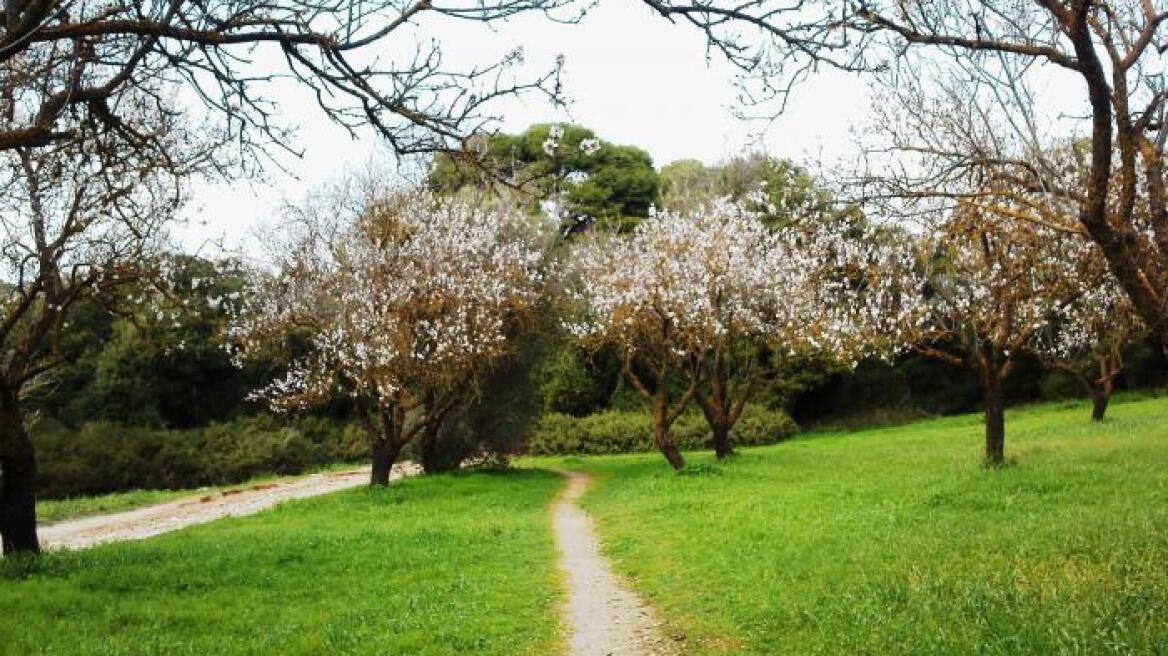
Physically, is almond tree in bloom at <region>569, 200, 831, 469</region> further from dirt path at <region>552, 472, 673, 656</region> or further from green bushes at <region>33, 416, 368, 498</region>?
green bushes at <region>33, 416, 368, 498</region>

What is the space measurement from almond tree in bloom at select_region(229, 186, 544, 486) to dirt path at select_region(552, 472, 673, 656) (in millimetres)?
10929

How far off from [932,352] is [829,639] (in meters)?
11.5

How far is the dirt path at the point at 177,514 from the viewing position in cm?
2230

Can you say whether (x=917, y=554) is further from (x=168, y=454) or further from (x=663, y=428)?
(x=168, y=454)

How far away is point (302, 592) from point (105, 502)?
21312 mm

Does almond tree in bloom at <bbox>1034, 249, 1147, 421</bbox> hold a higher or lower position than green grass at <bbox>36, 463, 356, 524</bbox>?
higher

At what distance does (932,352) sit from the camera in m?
17.9

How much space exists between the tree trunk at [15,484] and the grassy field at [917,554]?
9.12m

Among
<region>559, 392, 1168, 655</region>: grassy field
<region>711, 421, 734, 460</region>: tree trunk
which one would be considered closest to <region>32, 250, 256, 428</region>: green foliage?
<region>711, 421, 734, 460</region>: tree trunk

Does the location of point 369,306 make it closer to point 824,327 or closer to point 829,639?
point 824,327

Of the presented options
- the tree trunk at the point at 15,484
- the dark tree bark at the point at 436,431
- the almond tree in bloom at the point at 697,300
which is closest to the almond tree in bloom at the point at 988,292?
the almond tree in bloom at the point at 697,300

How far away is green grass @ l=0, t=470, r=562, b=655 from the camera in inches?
352

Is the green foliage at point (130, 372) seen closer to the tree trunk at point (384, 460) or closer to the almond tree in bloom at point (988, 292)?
the tree trunk at point (384, 460)

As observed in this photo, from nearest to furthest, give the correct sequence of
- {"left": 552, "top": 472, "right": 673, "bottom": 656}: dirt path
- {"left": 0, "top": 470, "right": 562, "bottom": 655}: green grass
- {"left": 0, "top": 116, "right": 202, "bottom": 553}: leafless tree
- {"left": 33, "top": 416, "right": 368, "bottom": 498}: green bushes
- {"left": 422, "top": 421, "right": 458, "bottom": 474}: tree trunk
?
1. {"left": 552, "top": 472, "right": 673, "bottom": 656}: dirt path
2. {"left": 0, "top": 470, "right": 562, "bottom": 655}: green grass
3. {"left": 0, "top": 116, "right": 202, "bottom": 553}: leafless tree
4. {"left": 422, "top": 421, "right": 458, "bottom": 474}: tree trunk
5. {"left": 33, "top": 416, "right": 368, "bottom": 498}: green bushes
